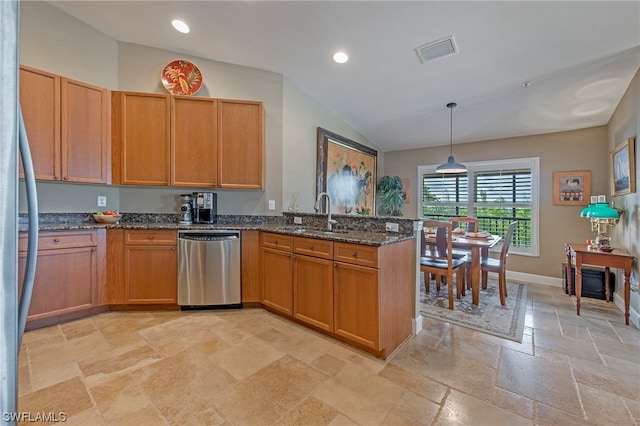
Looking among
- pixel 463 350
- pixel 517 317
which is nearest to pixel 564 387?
pixel 463 350

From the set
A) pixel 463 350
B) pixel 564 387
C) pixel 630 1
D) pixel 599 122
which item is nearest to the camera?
pixel 564 387

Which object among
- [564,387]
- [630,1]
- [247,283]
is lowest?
[564,387]

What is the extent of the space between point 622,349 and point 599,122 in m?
3.20

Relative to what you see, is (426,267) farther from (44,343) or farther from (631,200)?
(44,343)

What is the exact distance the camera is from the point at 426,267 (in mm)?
3277

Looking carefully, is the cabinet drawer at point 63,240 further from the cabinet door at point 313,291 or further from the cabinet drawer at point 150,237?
the cabinet door at point 313,291

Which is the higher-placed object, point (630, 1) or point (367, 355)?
point (630, 1)

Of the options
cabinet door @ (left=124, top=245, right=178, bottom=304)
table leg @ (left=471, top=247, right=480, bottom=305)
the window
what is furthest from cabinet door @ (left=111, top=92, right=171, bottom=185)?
the window

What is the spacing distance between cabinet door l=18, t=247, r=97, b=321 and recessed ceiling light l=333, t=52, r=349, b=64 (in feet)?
10.9

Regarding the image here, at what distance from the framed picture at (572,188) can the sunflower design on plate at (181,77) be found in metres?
5.37

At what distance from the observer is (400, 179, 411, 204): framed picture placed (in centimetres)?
568

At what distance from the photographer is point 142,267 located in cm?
288

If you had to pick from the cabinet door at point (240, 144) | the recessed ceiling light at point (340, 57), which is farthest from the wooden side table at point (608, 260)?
the cabinet door at point (240, 144)

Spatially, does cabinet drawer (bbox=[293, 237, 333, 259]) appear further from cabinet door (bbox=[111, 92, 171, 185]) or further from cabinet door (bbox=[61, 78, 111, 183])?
cabinet door (bbox=[61, 78, 111, 183])
